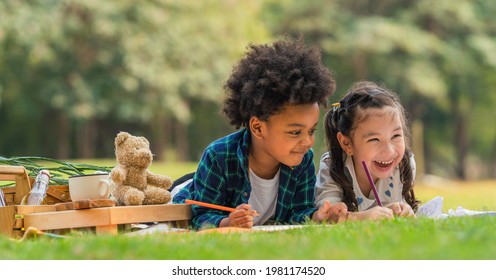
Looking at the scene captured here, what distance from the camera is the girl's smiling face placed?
4.25 meters

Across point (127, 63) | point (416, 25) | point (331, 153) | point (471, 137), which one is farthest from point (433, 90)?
point (331, 153)

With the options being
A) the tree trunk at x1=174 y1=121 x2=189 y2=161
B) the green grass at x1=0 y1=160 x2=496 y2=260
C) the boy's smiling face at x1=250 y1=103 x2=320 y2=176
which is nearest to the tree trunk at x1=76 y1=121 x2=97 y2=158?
the tree trunk at x1=174 y1=121 x2=189 y2=161

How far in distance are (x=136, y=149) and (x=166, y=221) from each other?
430 mm

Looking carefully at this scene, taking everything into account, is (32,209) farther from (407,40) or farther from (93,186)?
(407,40)

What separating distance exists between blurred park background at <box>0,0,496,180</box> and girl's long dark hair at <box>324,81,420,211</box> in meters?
15.1

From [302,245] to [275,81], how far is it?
1317mm

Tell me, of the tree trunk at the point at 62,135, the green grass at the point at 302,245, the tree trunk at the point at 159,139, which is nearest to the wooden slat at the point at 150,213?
the green grass at the point at 302,245

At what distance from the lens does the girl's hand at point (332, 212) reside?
3973mm

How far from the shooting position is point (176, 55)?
21.9 m

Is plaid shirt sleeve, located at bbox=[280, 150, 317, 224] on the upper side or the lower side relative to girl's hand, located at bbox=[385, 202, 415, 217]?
upper

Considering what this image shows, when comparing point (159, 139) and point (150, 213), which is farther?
point (159, 139)

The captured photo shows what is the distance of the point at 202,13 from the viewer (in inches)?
900

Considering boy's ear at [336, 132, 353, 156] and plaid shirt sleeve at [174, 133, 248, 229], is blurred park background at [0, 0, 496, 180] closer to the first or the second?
boy's ear at [336, 132, 353, 156]

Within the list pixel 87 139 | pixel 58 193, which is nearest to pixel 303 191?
pixel 58 193
